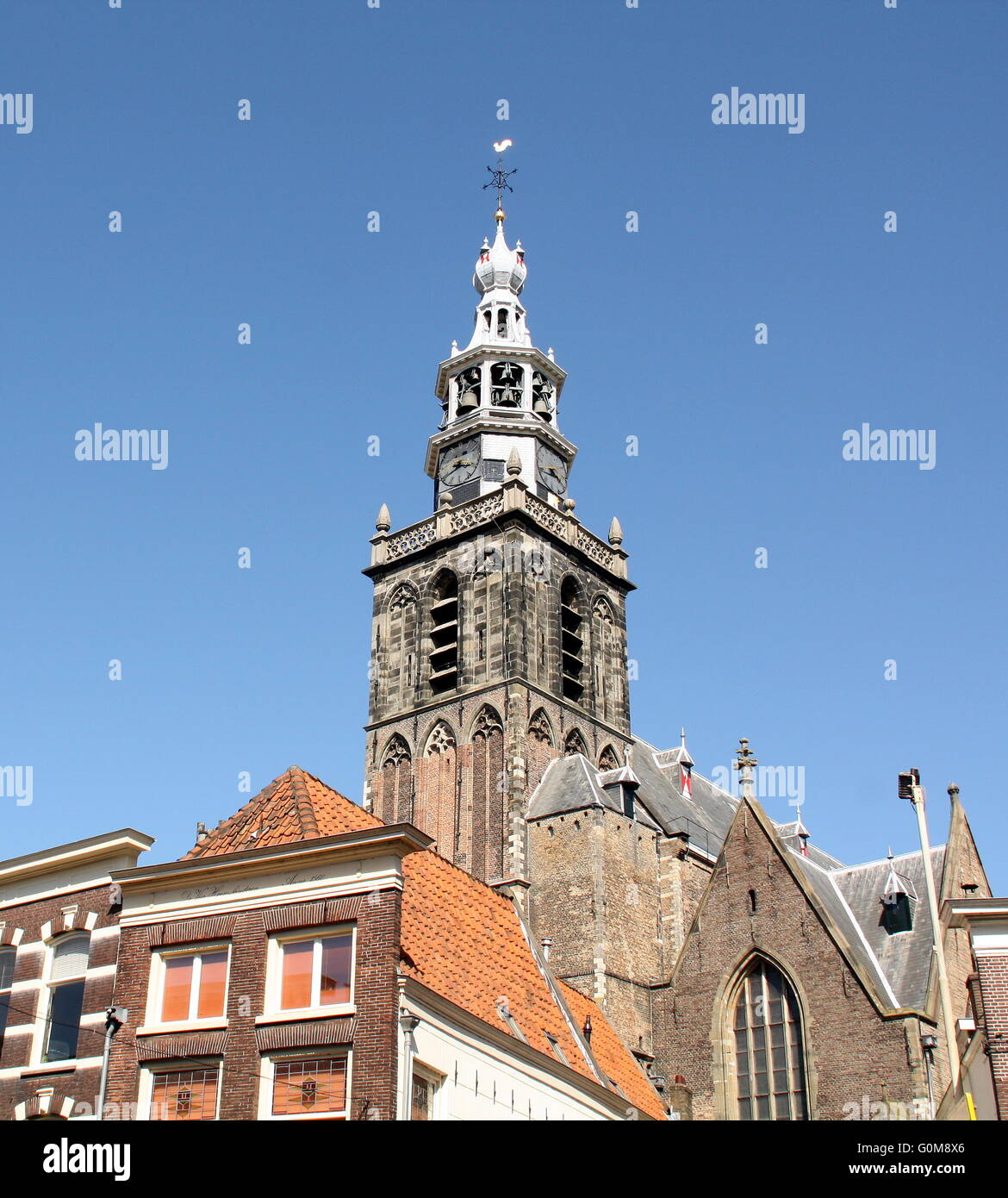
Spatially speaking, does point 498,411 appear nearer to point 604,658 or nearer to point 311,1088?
point 604,658

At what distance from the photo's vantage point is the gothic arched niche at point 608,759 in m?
42.2

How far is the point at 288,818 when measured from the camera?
63.4 feet

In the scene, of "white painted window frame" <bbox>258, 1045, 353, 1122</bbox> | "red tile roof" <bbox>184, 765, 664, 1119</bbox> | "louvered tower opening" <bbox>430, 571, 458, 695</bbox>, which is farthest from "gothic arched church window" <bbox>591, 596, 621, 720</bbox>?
"white painted window frame" <bbox>258, 1045, 353, 1122</bbox>

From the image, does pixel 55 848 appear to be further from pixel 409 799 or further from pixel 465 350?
pixel 465 350

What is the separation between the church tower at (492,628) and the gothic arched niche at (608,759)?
0.16ft

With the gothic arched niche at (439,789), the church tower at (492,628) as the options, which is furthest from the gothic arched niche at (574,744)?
the gothic arched niche at (439,789)

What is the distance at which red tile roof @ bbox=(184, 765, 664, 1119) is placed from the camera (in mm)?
19516

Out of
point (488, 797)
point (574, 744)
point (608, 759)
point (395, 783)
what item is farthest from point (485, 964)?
point (608, 759)

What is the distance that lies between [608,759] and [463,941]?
20063 millimetres

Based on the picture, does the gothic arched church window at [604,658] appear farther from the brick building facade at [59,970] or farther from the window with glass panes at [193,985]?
the window with glass panes at [193,985]

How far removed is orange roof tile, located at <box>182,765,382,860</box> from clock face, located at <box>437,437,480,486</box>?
83.9ft

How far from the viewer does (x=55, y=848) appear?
64.5 feet

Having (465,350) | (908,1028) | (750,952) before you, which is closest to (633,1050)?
(750,952)

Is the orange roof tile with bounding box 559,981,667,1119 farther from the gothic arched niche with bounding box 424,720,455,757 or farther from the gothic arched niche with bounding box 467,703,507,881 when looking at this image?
the gothic arched niche with bounding box 424,720,455,757
